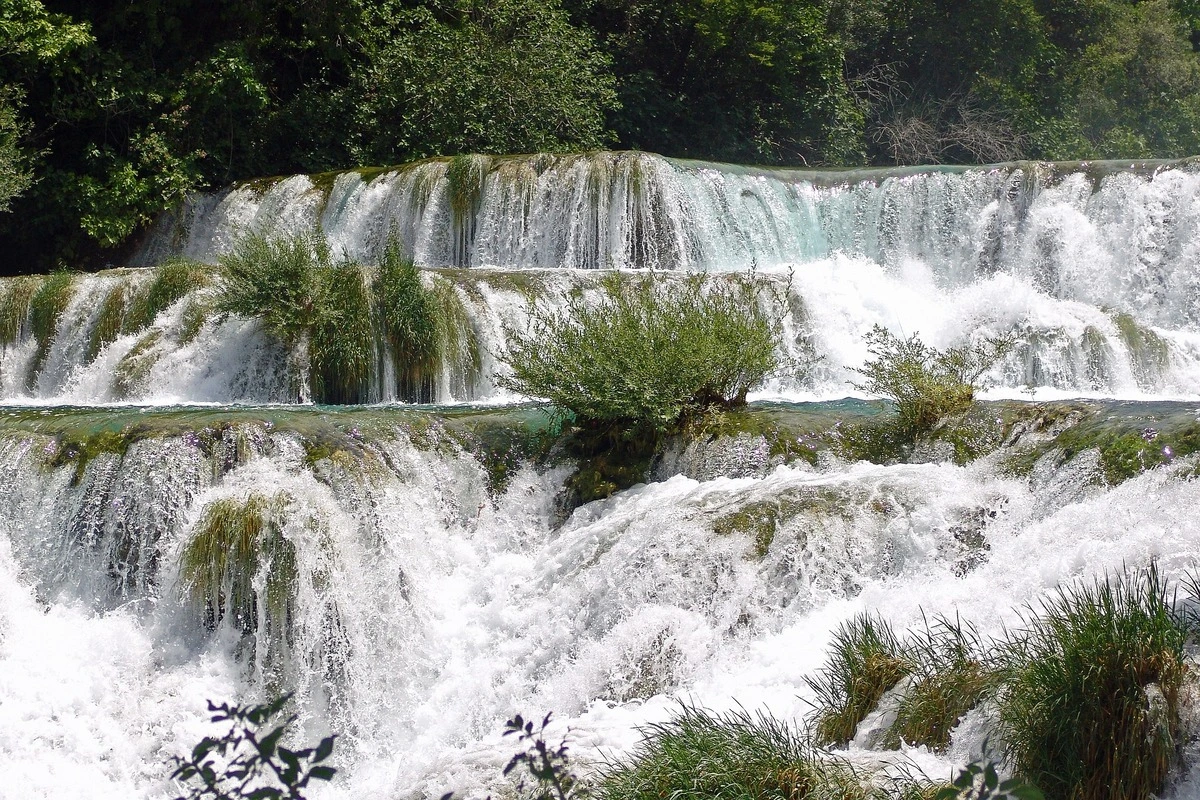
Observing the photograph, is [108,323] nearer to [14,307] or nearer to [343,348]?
[14,307]

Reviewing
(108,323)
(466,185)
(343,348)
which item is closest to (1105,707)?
(343,348)

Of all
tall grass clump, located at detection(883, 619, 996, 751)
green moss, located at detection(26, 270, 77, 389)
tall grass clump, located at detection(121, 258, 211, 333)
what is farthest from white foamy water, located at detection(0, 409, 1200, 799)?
green moss, located at detection(26, 270, 77, 389)

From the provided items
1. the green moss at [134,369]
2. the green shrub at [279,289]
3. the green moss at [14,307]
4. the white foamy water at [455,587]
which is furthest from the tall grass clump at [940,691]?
the green moss at [14,307]

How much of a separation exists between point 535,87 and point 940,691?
1584 cm

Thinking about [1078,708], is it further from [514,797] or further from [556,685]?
[556,685]

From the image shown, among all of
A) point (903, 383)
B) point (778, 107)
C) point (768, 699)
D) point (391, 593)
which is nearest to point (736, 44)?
point (778, 107)

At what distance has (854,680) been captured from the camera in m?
5.66

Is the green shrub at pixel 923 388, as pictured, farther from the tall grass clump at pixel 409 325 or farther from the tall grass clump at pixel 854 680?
the tall grass clump at pixel 409 325

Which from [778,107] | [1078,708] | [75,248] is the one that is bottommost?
[1078,708]

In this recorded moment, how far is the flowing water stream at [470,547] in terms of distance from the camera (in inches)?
279

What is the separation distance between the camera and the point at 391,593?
8.51 meters

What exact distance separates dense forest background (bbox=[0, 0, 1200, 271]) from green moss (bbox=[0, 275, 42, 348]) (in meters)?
3.27

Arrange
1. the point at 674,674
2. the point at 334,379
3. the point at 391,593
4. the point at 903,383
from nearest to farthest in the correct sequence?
the point at 674,674, the point at 391,593, the point at 903,383, the point at 334,379

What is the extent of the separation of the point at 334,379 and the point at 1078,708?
858cm
